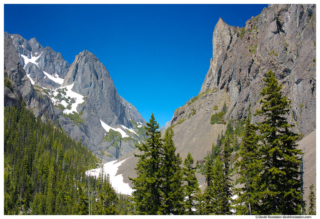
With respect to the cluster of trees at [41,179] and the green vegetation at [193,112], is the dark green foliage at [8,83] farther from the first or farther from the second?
the green vegetation at [193,112]

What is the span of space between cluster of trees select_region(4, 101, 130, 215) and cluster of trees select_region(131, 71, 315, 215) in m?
23.1

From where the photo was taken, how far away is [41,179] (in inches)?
3334

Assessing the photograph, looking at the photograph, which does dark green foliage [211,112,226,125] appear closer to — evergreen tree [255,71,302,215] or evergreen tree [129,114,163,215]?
evergreen tree [129,114,163,215]

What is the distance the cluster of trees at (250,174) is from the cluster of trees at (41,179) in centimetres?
2306

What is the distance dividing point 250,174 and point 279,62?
4396 inches

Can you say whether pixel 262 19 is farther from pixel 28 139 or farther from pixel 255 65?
pixel 28 139

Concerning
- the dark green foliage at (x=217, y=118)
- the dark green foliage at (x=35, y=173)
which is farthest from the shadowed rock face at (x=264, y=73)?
the dark green foliage at (x=35, y=173)

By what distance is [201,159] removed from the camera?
108 meters

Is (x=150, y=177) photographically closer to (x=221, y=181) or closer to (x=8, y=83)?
(x=221, y=181)

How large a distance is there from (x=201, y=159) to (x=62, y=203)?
6658 cm

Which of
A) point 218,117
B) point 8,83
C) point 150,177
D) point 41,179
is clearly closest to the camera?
point 150,177

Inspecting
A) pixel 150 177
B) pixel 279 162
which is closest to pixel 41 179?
pixel 150 177

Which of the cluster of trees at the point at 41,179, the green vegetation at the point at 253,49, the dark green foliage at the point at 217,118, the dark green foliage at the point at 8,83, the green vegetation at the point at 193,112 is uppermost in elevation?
the green vegetation at the point at 253,49

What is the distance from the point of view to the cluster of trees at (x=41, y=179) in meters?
67.7
